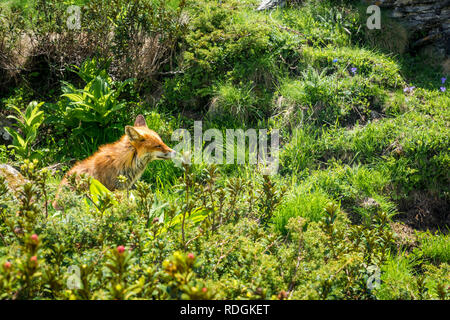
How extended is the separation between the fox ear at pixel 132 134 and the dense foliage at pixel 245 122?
2.50 feet

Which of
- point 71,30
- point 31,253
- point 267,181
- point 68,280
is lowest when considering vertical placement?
point 68,280

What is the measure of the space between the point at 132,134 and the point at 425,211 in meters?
3.81

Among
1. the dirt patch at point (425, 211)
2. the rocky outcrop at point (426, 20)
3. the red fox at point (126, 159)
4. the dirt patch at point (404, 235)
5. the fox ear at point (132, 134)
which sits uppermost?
the rocky outcrop at point (426, 20)

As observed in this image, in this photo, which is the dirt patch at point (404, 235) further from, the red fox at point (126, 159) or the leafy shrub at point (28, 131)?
the leafy shrub at point (28, 131)

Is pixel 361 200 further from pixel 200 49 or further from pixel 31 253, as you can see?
pixel 31 253

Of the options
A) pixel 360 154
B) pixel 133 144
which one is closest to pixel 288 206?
pixel 360 154

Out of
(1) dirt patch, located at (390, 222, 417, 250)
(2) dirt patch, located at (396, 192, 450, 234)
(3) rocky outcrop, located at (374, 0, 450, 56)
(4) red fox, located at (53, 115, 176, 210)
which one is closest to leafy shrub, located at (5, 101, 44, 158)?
(4) red fox, located at (53, 115, 176, 210)

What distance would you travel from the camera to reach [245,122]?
600 cm

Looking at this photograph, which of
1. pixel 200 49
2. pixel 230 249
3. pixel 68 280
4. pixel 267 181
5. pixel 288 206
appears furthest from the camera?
pixel 200 49

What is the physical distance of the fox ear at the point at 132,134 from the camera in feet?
15.0

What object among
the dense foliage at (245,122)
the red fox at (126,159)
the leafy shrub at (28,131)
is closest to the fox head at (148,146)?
the red fox at (126,159)

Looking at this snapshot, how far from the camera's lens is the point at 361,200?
4.90 meters

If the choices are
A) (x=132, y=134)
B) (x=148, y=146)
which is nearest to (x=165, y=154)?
(x=148, y=146)

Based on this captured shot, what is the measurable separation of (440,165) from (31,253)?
4.81m
